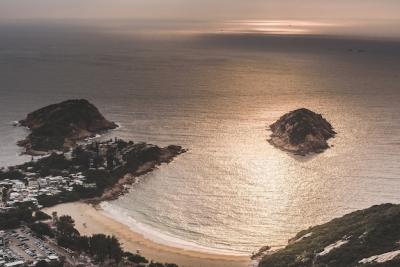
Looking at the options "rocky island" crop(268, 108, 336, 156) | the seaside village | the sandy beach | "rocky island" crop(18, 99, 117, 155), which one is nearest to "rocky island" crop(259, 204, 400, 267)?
the sandy beach

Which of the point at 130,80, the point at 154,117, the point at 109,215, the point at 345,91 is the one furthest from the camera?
the point at 130,80

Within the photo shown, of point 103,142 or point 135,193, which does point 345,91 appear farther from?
point 135,193

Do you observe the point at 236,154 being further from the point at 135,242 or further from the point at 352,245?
the point at 352,245

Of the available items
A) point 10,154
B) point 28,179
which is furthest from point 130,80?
point 28,179

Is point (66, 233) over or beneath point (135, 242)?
over

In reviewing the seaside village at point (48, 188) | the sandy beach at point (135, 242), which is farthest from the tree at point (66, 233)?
the sandy beach at point (135, 242)

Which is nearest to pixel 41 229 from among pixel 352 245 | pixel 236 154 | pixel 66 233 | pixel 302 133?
pixel 66 233

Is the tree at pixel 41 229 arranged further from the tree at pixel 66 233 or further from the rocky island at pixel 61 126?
the rocky island at pixel 61 126
